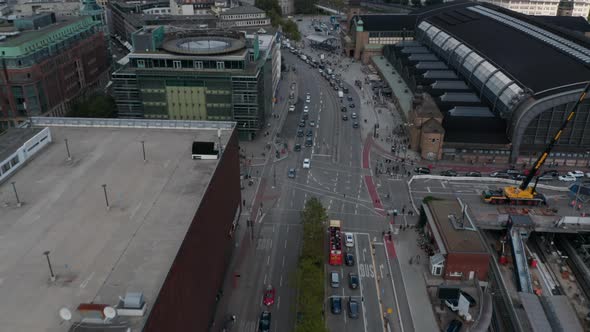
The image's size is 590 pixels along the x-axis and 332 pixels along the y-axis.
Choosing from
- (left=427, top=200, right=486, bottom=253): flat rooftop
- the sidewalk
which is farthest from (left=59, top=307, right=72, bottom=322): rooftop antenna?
(left=427, top=200, right=486, bottom=253): flat rooftop

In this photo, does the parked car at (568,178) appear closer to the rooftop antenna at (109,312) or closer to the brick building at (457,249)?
the brick building at (457,249)

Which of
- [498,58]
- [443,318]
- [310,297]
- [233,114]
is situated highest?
[498,58]

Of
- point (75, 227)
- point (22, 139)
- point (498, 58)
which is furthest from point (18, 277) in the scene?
point (498, 58)

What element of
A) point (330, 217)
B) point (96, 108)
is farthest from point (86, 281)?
point (96, 108)

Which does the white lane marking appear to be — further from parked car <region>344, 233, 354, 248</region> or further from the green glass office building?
the green glass office building

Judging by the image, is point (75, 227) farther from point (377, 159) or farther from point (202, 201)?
point (377, 159)

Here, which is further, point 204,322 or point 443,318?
point 443,318
